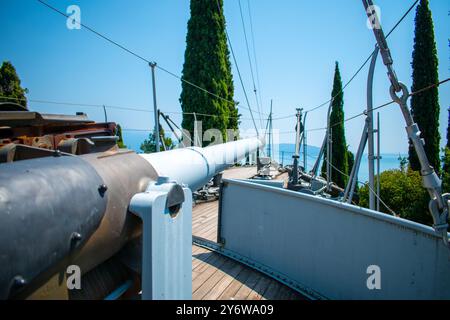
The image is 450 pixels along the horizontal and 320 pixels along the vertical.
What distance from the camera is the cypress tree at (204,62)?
58.4ft

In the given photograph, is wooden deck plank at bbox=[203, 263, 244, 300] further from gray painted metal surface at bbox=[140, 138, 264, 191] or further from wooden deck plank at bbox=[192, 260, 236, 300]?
gray painted metal surface at bbox=[140, 138, 264, 191]

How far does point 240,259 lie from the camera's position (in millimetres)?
3652

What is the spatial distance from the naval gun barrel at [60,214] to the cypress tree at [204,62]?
16.4 m

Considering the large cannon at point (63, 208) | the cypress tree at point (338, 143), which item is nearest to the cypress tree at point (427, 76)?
the cypress tree at point (338, 143)

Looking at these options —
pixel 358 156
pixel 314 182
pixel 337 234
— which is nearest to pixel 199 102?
pixel 314 182

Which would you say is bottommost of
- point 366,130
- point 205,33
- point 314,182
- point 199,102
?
point 314,182

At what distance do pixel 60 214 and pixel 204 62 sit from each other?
718 inches

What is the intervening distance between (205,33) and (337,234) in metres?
17.4

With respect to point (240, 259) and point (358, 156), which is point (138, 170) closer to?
point (240, 259)

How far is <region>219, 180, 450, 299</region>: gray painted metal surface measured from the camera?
2174 millimetres

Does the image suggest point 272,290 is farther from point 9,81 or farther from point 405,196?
point 9,81

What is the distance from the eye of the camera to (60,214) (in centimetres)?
92

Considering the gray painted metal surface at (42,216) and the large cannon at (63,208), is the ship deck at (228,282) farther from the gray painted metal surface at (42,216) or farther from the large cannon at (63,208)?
the gray painted metal surface at (42,216)
